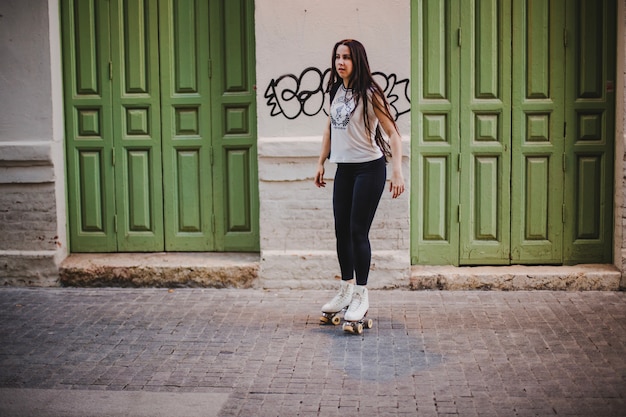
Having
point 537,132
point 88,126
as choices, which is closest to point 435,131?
point 537,132

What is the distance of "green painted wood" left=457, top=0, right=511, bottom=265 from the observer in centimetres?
783

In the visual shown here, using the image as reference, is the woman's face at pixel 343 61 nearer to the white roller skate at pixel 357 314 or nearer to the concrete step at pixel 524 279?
the white roller skate at pixel 357 314

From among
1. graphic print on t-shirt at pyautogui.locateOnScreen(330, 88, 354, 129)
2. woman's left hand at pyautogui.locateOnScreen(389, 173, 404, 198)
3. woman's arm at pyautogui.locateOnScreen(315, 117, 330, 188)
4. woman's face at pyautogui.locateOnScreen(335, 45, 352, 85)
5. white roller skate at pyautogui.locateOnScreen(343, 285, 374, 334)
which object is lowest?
white roller skate at pyautogui.locateOnScreen(343, 285, 374, 334)

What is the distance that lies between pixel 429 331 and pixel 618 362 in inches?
53.3

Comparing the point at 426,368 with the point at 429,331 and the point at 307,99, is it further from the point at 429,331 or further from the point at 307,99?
the point at 307,99

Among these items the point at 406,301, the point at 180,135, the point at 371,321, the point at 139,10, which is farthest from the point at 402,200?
the point at 139,10

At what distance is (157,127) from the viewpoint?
8.24 m

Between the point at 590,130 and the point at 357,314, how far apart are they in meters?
2.81

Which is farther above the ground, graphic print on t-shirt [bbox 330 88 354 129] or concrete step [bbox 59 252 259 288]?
graphic print on t-shirt [bbox 330 88 354 129]

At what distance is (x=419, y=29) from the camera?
7.82 m

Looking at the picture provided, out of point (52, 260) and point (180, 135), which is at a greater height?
point (180, 135)

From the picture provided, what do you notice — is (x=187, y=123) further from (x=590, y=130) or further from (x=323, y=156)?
(x=590, y=130)

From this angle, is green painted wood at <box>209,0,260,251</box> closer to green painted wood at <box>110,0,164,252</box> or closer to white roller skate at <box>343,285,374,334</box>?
green painted wood at <box>110,0,164,252</box>

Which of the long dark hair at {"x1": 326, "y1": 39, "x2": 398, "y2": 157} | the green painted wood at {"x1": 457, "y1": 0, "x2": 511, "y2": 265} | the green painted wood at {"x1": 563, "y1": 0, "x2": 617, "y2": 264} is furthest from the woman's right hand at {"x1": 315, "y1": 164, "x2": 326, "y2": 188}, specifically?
the green painted wood at {"x1": 563, "y1": 0, "x2": 617, "y2": 264}
